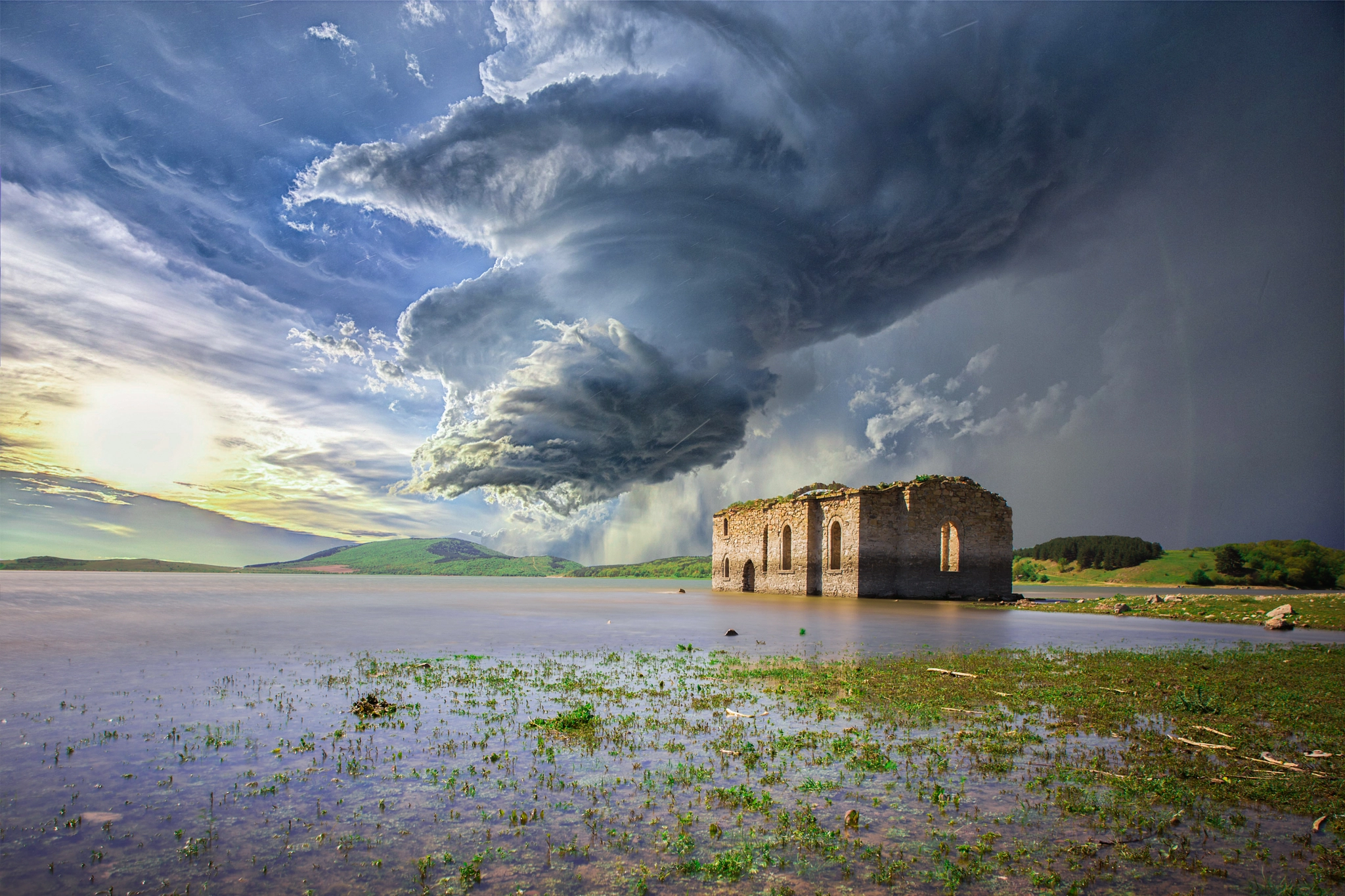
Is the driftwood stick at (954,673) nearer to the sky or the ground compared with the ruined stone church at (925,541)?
nearer to the ground

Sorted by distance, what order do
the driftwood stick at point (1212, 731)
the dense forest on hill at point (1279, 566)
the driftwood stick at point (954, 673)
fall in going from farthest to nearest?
the dense forest on hill at point (1279, 566)
the driftwood stick at point (954, 673)
the driftwood stick at point (1212, 731)

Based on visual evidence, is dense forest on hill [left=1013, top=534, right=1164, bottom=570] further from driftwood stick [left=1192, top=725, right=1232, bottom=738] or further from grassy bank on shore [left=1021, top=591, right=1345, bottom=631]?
driftwood stick [left=1192, top=725, right=1232, bottom=738]

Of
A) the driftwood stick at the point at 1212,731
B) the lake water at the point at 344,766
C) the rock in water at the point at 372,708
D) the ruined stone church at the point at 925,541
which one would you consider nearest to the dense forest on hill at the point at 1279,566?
the ruined stone church at the point at 925,541

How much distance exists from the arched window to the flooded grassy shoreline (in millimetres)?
38584

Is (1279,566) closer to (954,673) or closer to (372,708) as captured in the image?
(954,673)

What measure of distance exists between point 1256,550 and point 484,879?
10862 cm

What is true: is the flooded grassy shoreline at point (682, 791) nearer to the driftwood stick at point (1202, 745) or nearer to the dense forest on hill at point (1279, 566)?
the driftwood stick at point (1202, 745)

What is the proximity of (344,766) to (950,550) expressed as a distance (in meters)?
51.2

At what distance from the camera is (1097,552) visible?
387 feet

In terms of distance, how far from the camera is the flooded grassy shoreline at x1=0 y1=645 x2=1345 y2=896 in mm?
5145

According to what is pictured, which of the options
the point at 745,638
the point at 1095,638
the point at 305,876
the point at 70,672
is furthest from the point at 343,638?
the point at 1095,638

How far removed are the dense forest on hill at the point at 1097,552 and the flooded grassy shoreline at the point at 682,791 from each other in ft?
343

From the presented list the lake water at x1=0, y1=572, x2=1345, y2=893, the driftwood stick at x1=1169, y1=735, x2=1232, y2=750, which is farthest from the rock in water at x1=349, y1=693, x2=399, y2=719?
the driftwood stick at x1=1169, y1=735, x2=1232, y2=750

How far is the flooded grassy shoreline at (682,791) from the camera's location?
5.14m
